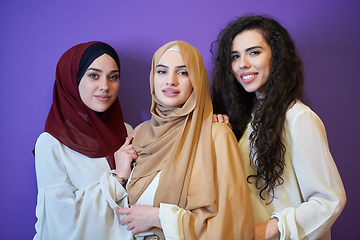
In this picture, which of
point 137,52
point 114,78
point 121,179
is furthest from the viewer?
point 137,52

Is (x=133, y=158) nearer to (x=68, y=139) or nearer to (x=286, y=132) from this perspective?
(x=68, y=139)

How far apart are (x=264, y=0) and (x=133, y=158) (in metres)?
Answer: 1.64

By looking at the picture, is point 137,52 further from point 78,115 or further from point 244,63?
point 244,63

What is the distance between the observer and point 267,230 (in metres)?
1.43

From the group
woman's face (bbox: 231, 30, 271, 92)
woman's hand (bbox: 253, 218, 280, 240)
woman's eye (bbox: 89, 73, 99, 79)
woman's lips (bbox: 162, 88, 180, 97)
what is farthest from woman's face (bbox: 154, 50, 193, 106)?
woman's hand (bbox: 253, 218, 280, 240)

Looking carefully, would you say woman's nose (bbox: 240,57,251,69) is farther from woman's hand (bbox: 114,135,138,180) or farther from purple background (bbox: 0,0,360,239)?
woman's hand (bbox: 114,135,138,180)

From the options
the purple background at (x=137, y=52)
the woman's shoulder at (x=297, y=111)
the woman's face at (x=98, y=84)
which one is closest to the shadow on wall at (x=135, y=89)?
the purple background at (x=137, y=52)

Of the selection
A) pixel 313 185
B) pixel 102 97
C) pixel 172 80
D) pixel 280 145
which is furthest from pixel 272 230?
pixel 102 97

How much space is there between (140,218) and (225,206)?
495 millimetres

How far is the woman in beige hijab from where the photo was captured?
1.33m

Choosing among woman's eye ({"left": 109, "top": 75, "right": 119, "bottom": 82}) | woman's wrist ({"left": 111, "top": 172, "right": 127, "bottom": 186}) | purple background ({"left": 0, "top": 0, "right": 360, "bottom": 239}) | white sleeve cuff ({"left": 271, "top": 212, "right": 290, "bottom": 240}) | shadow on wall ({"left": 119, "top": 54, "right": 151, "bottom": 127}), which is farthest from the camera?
shadow on wall ({"left": 119, "top": 54, "right": 151, "bottom": 127})

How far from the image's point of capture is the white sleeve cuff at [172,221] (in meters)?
1.34

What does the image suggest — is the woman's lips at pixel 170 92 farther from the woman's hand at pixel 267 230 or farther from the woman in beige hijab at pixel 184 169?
the woman's hand at pixel 267 230

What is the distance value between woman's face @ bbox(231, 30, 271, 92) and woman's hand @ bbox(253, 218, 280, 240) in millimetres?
775
